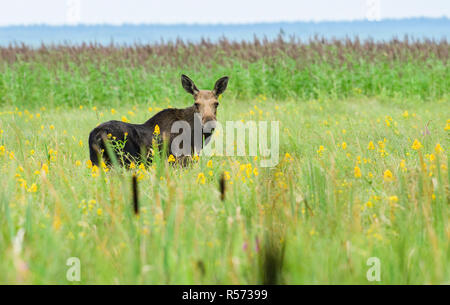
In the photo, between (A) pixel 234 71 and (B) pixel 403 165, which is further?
(A) pixel 234 71

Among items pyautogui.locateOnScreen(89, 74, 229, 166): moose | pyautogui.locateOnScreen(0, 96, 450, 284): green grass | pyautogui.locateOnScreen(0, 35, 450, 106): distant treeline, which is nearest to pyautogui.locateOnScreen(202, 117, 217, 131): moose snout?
pyautogui.locateOnScreen(89, 74, 229, 166): moose

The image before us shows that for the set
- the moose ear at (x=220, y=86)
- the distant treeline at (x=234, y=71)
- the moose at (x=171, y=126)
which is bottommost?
the moose at (x=171, y=126)

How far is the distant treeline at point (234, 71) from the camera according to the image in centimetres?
1316

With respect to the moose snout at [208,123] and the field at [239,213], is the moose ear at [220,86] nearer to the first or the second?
the moose snout at [208,123]

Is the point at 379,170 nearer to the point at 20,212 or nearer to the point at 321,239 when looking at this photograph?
the point at 321,239

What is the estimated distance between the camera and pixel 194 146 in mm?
5969

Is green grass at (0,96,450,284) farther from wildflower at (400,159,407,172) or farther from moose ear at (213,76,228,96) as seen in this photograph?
moose ear at (213,76,228,96)

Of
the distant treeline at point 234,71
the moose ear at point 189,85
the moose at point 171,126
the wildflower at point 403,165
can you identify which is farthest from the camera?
the distant treeline at point 234,71

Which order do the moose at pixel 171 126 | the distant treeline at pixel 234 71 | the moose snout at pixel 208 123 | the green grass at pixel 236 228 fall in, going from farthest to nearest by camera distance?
the distant treeline at pixel 234 71, the moose snout at pixel 208 123, the moose at pixel 171 126, the green grass at pixel 236 228

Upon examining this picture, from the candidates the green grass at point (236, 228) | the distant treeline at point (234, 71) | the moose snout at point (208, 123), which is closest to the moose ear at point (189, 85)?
the moose snout at point (208, 123)

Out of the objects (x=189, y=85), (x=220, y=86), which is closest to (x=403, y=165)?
(x=220, y=86)

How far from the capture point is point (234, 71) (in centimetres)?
1338

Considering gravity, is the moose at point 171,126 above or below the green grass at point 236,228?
above

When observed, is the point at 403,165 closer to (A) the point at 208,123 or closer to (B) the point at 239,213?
(B) the point at 239,213
